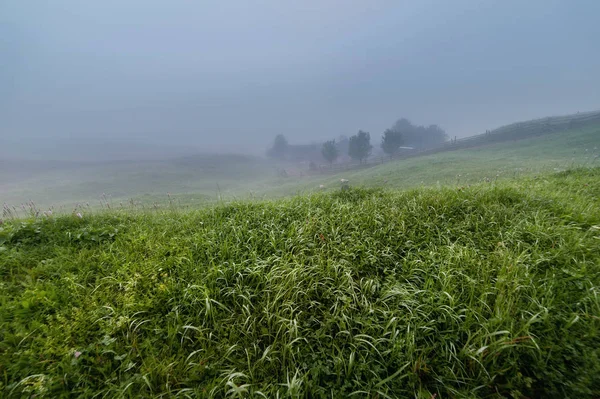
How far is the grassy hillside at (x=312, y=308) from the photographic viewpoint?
184cm

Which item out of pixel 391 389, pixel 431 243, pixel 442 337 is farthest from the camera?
pixel 431 243

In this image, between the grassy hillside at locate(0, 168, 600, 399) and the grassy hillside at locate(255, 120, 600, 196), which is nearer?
the grassy hillside at locate(0, 168, 600, 399)

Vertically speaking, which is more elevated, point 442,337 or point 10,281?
point 10,281

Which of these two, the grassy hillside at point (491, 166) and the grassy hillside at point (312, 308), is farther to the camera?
the grassy hillside at point (491, 166)

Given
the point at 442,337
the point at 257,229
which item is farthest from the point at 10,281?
the point at 442,337

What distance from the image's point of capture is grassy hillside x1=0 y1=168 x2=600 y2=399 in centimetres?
184

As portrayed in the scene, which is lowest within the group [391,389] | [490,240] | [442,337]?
[391,389]

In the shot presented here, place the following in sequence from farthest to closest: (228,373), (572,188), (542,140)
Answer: (542,140)
(572,188)
(228,373)

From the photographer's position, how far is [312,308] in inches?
98.7

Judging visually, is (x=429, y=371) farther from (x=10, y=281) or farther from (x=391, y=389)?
(x=10, y=281)

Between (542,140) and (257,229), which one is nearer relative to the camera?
(257,229)

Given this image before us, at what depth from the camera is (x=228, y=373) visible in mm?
1923

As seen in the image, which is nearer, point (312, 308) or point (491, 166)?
point (312, 308)

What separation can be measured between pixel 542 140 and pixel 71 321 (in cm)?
4184
